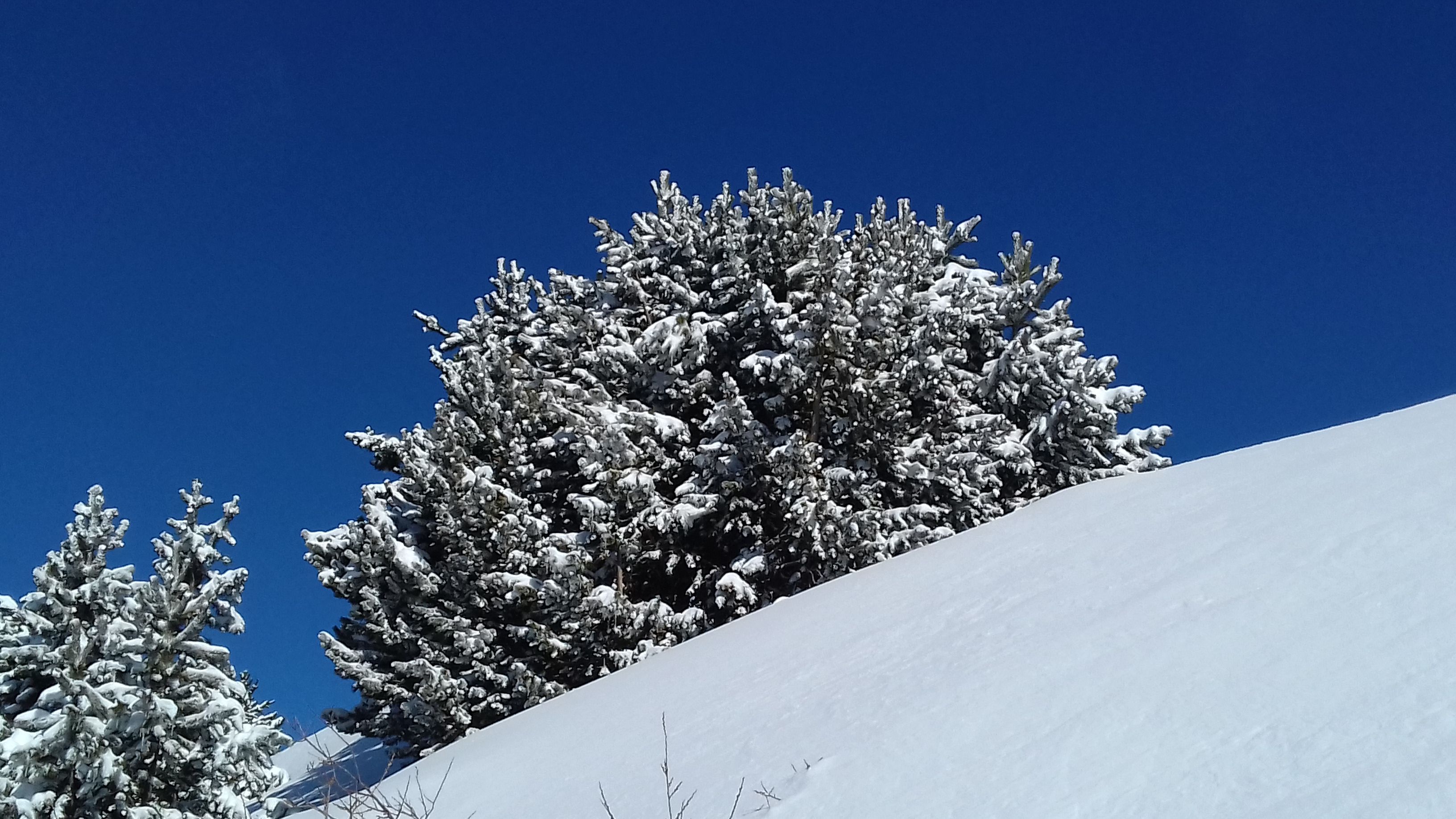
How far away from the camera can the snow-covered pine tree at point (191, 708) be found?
7.96m

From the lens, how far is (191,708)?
830 centimetres

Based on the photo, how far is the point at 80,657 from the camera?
7.99 meters

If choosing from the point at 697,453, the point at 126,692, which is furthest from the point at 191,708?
the point at 697,453

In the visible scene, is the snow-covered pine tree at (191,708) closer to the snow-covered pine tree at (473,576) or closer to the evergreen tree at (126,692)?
the evergreen tree at (126,692)

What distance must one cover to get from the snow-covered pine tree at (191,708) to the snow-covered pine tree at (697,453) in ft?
7.85

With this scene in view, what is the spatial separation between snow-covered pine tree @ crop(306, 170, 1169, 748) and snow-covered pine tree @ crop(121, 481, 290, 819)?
2.39 m

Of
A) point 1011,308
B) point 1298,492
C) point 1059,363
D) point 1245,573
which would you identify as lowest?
point 1245,573

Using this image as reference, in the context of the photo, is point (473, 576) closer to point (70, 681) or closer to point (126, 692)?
point (126, 692)

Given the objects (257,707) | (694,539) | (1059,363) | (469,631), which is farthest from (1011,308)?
(257,707)

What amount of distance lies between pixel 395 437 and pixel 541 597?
15.0ft

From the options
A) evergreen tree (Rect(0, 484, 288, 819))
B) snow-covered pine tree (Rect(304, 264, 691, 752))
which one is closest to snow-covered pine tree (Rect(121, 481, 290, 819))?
evergreen tree (Rect(0, 484, 288, 819))

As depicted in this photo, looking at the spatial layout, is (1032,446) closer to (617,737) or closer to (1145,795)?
(617,737)

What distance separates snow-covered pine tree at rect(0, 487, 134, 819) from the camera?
7.51 meters

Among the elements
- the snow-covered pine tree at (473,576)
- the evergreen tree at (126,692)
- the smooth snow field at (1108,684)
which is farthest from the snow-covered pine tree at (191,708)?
the snow-covered pine tree at (473,576)
